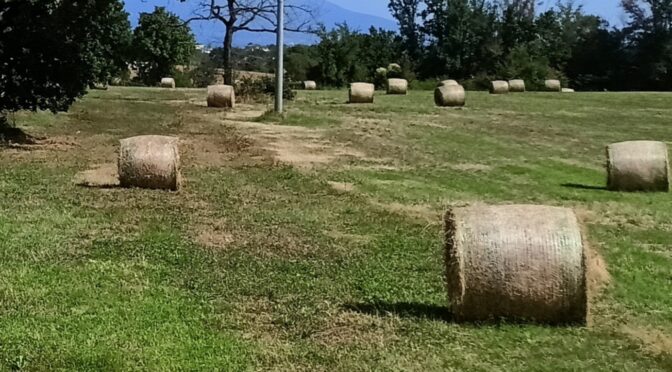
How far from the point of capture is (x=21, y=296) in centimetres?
690

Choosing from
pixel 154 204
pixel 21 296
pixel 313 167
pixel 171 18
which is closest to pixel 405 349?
pixel 21 296

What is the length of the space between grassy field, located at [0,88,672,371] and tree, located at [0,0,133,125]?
109 centimetres

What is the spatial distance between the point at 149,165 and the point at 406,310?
589 centimetres

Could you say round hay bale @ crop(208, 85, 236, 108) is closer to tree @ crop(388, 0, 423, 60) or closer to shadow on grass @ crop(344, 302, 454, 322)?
shadow on grass @ crop(344, 302, 454, 322)

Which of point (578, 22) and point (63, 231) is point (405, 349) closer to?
point (63, 231)

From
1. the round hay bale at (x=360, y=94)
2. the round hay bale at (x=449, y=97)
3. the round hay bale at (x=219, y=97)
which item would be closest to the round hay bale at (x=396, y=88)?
the round hay bale at (x=360, y=94)

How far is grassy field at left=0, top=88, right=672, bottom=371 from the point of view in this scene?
5949 mm

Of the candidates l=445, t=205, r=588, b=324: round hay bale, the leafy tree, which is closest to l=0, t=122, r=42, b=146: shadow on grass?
l=445, t=205, r=588, b=324: round hay bale

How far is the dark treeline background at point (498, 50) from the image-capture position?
59781 mm

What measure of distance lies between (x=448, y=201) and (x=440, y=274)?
4.06 metres

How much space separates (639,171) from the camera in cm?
1312

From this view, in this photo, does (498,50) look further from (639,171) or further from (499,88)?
(639,171)

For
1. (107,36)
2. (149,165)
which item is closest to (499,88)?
(107,36)

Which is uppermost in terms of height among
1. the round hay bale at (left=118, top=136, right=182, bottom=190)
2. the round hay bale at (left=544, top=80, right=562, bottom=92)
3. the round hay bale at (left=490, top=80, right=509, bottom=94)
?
the round hay bale at (left=118, top=136, right=182, bottom=190)
